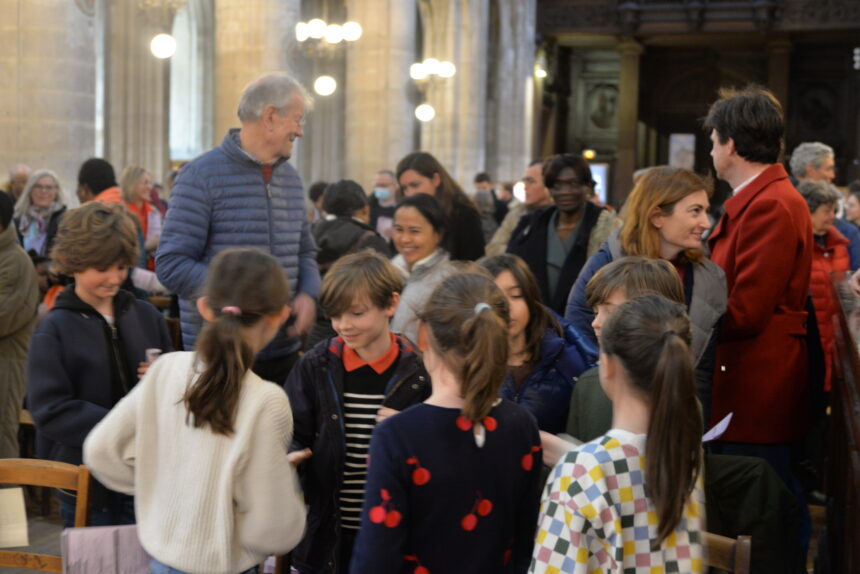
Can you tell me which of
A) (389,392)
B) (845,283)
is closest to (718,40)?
(845,283)

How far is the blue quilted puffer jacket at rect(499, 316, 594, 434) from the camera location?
3.18 m

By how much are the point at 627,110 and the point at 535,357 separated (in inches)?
1000

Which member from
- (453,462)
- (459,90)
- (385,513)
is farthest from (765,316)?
(459,90)

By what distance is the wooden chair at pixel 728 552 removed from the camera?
2465 millimetres

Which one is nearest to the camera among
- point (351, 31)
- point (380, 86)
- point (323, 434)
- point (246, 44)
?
point (323, 434)

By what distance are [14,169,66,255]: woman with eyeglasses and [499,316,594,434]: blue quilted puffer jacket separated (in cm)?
502

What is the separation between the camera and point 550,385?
3207 mm

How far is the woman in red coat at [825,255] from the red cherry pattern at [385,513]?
3894mm

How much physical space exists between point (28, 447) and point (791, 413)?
4.66 metres

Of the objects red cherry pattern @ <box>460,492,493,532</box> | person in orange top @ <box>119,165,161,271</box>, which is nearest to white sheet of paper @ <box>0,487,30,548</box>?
red cherry pattern @ <box>460,492,493,532</box>

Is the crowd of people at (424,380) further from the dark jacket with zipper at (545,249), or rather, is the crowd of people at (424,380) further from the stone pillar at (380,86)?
the stone pillar at (380,86)

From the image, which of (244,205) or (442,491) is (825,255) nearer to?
(244,205)

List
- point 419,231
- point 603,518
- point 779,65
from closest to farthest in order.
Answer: point 603,518, point 419,231, point 779,65

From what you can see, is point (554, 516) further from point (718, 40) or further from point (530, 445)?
point (718, 40)
